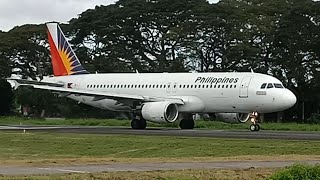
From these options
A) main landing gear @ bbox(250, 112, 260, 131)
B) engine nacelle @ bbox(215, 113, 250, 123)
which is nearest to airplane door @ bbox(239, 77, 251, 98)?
main landing gear @ bbox(250, 112, 260, 131)

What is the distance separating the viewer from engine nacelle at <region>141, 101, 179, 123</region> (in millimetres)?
49312

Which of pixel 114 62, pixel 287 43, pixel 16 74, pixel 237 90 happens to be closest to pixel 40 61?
pixel 16 74

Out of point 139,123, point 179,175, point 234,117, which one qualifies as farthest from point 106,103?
point 179,175

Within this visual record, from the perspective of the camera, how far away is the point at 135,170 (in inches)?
834

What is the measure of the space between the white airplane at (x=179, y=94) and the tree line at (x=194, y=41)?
956 inches

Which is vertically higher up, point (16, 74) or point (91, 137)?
point (16, 74)

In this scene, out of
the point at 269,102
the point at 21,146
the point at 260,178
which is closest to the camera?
the point at 260,178

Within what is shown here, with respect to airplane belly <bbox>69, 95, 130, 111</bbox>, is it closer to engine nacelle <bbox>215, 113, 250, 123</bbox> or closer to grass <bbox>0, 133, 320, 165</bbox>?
engine nacelle <bbox>215, 113, 250, 123</bbox>

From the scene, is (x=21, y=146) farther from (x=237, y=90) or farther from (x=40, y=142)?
(x=237, y=90)

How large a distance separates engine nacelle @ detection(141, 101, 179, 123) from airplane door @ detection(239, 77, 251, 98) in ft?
14.5

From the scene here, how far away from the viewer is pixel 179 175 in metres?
19.4

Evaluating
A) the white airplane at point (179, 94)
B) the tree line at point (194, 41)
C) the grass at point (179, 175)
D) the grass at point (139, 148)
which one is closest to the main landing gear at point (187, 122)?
the white airplane at point (179, 94)

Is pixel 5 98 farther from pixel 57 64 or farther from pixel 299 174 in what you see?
pixel 299 174

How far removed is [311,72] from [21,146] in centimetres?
4422
